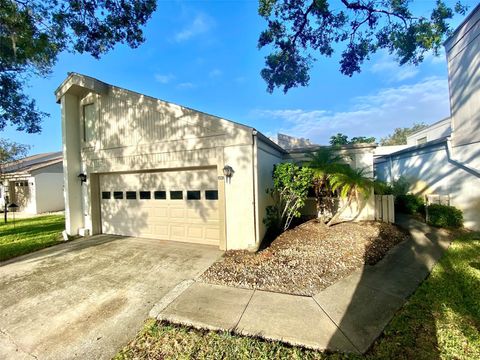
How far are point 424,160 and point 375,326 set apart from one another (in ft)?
29.8

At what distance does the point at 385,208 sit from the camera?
7.28 m

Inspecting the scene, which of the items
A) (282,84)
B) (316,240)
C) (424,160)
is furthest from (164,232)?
(424,160)

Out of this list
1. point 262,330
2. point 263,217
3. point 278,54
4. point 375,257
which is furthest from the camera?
point 278,54

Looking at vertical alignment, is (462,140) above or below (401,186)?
above

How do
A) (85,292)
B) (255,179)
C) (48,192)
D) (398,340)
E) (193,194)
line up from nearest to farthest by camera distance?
(398,340), (85,292), (255,179), (193,194), (48,192)

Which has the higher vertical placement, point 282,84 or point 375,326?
point 282,84

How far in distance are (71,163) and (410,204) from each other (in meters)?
13.5

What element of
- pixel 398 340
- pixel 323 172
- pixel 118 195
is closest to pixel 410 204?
pixel 323 172

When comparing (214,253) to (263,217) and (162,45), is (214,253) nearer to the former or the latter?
(263,217)

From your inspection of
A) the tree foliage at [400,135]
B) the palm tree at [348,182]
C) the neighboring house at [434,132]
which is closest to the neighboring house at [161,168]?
the palm tree at [348,182]

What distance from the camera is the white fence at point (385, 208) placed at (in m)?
7.20

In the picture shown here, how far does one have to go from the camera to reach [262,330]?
8.95ft

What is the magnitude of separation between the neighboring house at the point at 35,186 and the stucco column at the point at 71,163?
966 cm

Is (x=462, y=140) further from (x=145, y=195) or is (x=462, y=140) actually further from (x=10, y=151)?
(x=10, y=151)
